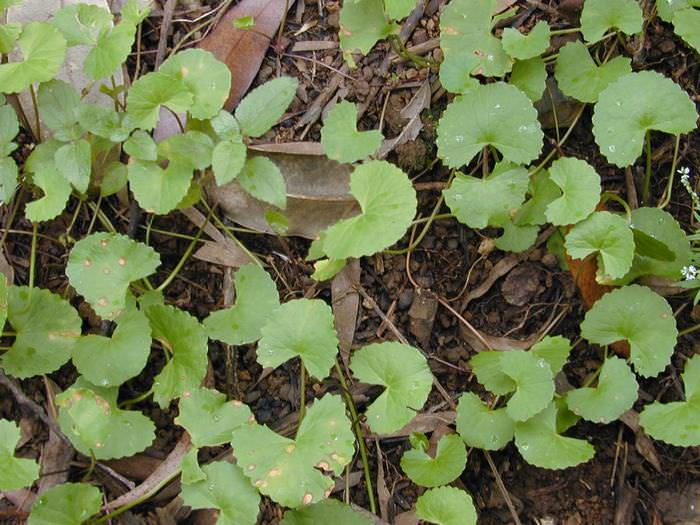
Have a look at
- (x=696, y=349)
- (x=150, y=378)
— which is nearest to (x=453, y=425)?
(x=696, y=349)

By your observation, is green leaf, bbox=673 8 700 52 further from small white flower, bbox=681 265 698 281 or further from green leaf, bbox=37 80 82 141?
green leaf, bbox=37 80 82 141

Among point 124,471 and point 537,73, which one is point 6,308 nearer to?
point 124,471

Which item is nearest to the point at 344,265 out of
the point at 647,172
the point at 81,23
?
the point at 647,172

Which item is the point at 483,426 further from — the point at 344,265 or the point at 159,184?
the point at 159,184

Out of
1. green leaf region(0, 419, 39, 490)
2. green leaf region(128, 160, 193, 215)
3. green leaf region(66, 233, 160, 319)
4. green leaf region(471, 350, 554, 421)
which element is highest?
green leaf region(128, 160, 193, 215)

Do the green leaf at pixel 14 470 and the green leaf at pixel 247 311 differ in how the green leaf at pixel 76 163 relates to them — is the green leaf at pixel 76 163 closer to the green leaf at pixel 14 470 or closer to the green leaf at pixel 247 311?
the green leaf at pixel 247 311

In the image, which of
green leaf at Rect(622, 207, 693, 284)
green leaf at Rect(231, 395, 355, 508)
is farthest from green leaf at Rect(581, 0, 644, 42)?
green leaf at Rect(231, 395, 355, 508)

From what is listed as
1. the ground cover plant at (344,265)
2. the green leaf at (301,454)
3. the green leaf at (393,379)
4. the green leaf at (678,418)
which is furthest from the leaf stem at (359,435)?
the green leaf at (678,418)
